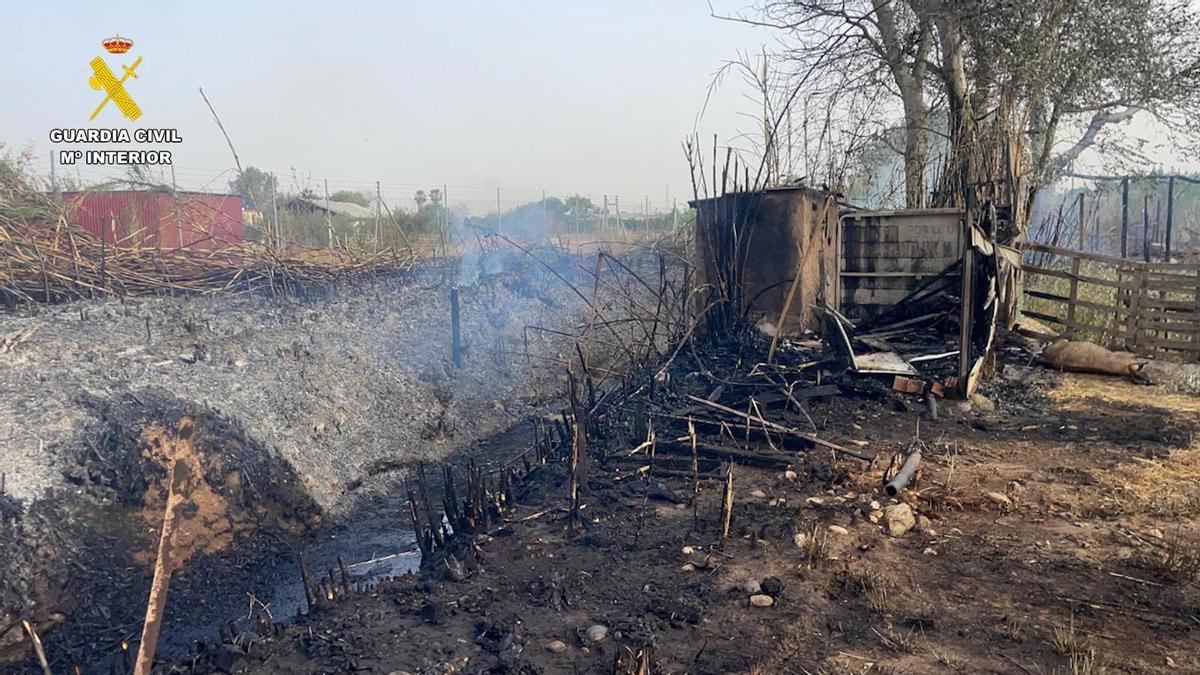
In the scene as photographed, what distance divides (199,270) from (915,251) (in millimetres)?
9723

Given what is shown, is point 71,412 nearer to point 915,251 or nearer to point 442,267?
point 442,267

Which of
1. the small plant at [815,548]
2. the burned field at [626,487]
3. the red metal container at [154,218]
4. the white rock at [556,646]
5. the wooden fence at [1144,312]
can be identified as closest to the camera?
the white rock at [556,646]

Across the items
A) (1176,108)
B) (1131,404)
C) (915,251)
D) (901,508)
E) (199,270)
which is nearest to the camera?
(901,508)

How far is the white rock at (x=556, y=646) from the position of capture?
324 centimetres

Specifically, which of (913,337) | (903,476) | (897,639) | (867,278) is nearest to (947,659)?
(897,639)

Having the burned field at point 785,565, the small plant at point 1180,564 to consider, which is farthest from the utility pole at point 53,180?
the small plant at point 1180,564

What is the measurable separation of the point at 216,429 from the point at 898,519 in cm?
557

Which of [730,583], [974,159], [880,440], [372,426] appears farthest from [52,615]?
[974,159]

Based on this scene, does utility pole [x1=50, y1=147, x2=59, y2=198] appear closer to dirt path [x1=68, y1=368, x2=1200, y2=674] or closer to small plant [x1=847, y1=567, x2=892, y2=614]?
dirt path [x1=68, y1=368, x2=1200, y2=674]

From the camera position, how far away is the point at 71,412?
243 inches

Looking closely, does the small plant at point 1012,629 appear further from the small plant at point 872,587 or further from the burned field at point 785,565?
the small plant at point 872,587

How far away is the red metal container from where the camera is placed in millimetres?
10625

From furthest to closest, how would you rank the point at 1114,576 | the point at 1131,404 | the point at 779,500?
the point at 1131,404, the point at 779,500, the point at 1114,576

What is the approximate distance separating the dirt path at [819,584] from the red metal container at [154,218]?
8.09m
